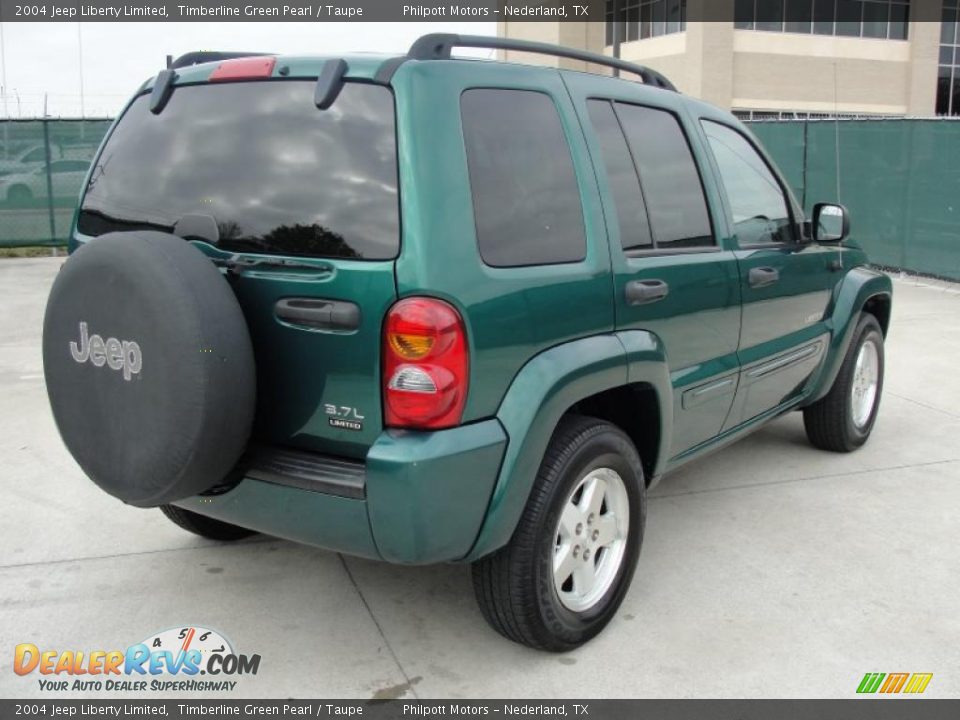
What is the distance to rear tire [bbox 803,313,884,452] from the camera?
514 cm

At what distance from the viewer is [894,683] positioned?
3057 mm

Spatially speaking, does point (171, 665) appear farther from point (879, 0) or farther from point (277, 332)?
point (879, 0)

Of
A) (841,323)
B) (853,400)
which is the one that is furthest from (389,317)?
(853,400)

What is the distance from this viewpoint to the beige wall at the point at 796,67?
1192 inches

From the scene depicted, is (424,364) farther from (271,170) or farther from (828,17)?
(828,17)

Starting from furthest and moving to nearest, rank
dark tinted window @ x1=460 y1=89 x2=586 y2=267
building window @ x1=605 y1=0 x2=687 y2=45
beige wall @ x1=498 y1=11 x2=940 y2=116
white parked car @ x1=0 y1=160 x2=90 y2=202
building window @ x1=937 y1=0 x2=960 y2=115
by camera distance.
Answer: building window @ x1=937 y1=0 x2=960 y2=115
building window @ x1=605 y1=0 x2=687 y2=45
beige wall @ x1=498 y1=11 x2=940 y2=116
white parked car @ x1=0 y1=160 x2=90 y2=202
dark tinted window @ x1=460 y1=89 x2=586 y2=267

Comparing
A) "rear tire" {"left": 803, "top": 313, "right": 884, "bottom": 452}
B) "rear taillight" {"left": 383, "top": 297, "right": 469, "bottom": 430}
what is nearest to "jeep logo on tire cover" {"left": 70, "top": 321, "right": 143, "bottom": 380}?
"rear taillight" {"left": 383, "top": 297, "right": 469, "bottom": 430}

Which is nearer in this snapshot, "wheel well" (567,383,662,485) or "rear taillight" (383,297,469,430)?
"rear taillight" (383,297,469,430)

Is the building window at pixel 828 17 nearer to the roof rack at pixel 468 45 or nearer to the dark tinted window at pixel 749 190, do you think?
the dark tinted window at pixel 749 190

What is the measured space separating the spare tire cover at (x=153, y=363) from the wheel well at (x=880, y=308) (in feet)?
13.1

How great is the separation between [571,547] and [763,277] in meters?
1.69

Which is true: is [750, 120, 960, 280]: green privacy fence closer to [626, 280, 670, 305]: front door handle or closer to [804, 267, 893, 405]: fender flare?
[804, 267, 893, 405]: fender flare

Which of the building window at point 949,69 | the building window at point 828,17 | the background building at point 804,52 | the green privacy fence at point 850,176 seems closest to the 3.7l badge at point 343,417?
the green privacy fence at point 850,176

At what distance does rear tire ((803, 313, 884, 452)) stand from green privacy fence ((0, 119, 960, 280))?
423 centimetres
